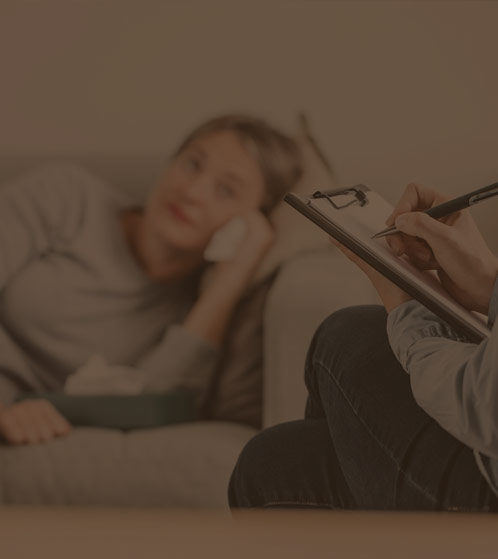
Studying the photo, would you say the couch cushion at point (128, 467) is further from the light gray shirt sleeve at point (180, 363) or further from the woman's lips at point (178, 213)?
the woman's lips at point (178, 213)

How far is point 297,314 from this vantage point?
1004mm

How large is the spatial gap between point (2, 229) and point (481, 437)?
0.77 metres

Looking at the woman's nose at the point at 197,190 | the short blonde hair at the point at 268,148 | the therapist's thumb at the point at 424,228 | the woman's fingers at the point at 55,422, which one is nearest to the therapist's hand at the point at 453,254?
the therapist's thumb at the point at 424,228

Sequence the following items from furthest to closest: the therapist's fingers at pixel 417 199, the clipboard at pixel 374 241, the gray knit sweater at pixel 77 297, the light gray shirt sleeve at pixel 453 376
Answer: the gray knit sweater at pixel 77 297, the therapist's fingers at pixel 417 199, the clipboard at pixel 374 241, the light gray shirt sleeve at pixel 453 376

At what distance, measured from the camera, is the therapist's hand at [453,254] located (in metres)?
0.86

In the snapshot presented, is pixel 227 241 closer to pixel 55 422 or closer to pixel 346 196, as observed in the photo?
pixel 346 196

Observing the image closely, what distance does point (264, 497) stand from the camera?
934mm

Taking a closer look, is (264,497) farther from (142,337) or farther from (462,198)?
(462,198)

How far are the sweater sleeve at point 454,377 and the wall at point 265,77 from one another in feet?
0.75

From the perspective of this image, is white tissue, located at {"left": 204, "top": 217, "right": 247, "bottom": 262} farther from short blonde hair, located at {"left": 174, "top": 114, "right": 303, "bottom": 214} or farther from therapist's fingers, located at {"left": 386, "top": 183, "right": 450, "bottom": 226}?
therapist's fingers, located at {"left": 386, "top": 183, "right": 450, "bottom": 226}

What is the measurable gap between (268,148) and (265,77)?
0.37 feet

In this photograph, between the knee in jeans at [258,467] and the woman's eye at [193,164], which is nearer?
the knee in jeans at [258,467]

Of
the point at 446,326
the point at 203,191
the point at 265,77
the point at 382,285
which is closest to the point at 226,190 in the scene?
the point at 203,191

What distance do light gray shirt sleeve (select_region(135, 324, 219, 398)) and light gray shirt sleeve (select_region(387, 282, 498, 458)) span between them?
0.97ft
